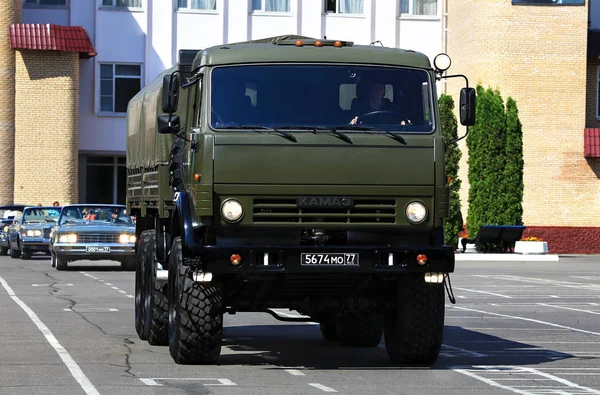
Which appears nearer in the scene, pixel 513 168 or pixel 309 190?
pixel 309 190

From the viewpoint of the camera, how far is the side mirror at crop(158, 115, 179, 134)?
13844mm

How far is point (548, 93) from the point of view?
170 ft

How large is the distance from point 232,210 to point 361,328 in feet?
11.8

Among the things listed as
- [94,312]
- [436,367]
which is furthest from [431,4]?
[436,367]

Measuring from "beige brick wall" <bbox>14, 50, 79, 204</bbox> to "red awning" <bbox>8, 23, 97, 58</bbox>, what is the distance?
0.73 m

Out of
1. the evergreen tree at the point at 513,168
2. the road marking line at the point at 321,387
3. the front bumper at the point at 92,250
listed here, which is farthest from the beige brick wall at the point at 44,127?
the road marking line at the point at 321,387

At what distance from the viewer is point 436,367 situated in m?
13.8

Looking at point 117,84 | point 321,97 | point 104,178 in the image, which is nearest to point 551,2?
point 117,84

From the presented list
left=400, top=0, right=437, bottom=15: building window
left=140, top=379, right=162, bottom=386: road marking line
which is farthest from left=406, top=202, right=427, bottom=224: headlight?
left=400, top=0, right=437, bottom=15: building window

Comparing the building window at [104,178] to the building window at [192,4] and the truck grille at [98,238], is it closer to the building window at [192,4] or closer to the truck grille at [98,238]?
the building window at [192,4]

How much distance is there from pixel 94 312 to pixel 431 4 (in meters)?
38.6

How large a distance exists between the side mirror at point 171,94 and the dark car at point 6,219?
1257 inches

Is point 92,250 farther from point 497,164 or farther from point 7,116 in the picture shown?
point 7,116

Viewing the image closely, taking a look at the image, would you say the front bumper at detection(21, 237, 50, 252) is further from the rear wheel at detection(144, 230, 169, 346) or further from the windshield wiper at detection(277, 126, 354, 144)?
the windshield wiper at detection(277, 126, 354, 144)
